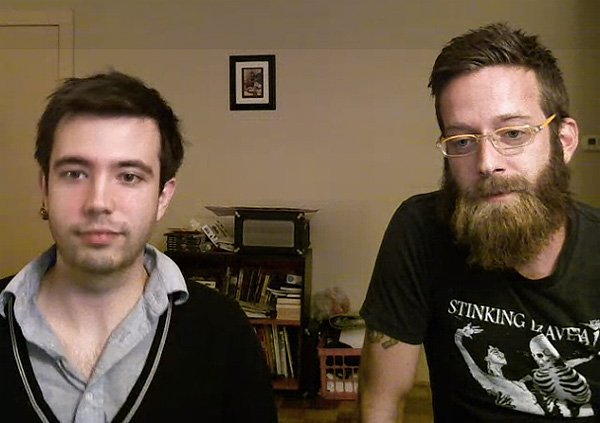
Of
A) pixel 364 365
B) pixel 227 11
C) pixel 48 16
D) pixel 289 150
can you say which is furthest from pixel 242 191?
pixel 364 365

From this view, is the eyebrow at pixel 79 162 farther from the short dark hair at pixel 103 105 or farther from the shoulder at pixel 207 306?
the shoulder at pixel 207 306

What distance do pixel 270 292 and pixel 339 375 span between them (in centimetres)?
56

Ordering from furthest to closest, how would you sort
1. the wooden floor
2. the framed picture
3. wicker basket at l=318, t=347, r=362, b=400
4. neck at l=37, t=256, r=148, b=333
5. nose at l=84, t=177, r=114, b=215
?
the framed picture → wicker basket at l=318, t=347, r=362, b=400 → the wooden floor → neck at l=37, t=256, r=148, b=333 → nose at l=84, t=177, r=114, b=215

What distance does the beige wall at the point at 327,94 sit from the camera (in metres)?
3.53

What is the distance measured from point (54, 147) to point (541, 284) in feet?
3.24

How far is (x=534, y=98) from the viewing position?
1255 millimetres

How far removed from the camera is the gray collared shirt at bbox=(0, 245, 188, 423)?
43.4 inches

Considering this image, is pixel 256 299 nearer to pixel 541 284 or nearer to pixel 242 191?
pixel 242 191

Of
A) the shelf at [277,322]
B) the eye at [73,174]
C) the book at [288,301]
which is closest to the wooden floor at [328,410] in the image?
the shelf at [277,322]

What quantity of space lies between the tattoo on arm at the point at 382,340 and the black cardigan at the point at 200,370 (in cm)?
25

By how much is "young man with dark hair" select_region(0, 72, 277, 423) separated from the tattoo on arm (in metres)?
0.25

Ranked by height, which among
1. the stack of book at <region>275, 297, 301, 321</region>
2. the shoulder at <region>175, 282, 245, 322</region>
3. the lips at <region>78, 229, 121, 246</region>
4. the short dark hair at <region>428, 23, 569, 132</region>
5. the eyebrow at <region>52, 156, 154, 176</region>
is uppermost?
the short dark hair at <region>428, 23, 569, 132</region>

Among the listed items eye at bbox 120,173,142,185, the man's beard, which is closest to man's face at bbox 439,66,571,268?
the man's beard

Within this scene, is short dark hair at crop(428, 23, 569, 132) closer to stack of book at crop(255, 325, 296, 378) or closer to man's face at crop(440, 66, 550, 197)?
man's face at crop(440, 66, 550, 197)
